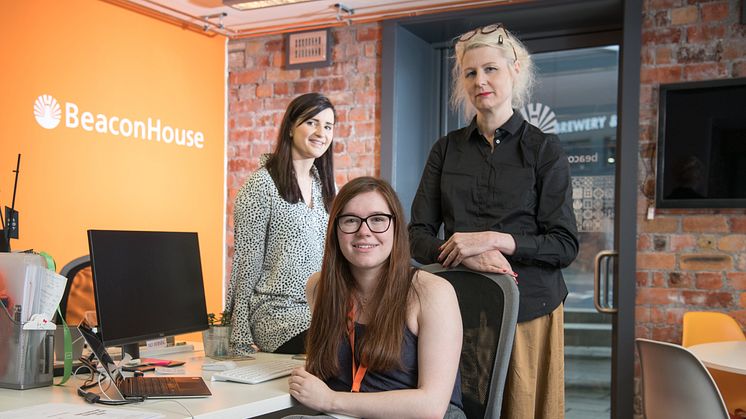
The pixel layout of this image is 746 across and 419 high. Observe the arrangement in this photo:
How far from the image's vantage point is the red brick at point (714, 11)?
13.3 ft

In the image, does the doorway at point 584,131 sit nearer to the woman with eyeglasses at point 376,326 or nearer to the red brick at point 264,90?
the red brick at point 264,90

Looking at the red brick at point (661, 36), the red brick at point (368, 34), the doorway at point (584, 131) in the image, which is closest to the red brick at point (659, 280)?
the doorway at point (584, 131)

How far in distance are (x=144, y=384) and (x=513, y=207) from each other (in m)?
1.08

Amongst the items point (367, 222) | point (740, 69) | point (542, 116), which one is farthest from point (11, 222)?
point (740, 69)

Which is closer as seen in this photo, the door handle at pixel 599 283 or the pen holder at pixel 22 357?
the pen holder at pixel 22 357

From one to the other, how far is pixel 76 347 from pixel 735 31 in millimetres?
3477

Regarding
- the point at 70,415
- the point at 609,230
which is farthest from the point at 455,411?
the point at 609,230

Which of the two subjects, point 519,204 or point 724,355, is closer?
point 519,204

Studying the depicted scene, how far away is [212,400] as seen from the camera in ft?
5.80

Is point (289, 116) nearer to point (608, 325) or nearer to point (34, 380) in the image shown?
point (34, 380)

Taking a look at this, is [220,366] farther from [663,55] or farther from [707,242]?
[663,55]

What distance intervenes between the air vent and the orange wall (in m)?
0.55

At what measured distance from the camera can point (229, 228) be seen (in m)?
5.39

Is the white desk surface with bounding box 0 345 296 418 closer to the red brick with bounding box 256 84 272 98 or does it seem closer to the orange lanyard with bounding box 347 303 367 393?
the orange lanyard with bounding box 347 303 367 393
